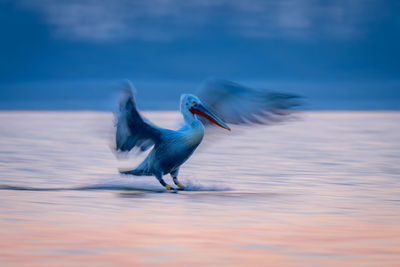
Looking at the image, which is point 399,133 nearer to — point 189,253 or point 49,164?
point 49,164

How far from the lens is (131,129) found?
320 inches

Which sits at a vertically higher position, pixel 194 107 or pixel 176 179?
pixel 194 107

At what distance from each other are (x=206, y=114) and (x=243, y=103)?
44cm

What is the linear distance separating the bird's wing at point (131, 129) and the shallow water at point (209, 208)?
0.64ft

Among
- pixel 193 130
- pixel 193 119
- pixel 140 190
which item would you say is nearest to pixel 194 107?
pixel 193 119

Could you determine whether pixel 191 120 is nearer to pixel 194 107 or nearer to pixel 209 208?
pixel 194 107

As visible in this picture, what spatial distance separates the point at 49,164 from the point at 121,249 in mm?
5295

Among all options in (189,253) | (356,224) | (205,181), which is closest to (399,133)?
(205,181)

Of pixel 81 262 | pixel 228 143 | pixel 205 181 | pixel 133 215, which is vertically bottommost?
pixel 81 262

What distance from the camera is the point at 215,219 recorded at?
22.7 feet

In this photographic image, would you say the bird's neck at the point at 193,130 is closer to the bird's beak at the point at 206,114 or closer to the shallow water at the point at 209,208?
the bird's beak at the point at 206,114

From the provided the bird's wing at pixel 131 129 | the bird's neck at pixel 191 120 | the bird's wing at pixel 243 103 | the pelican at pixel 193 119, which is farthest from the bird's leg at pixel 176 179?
the bird's wing at pixel 243 103

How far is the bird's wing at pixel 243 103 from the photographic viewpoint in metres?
8.35

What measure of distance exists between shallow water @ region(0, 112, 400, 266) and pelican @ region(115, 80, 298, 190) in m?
0.24
